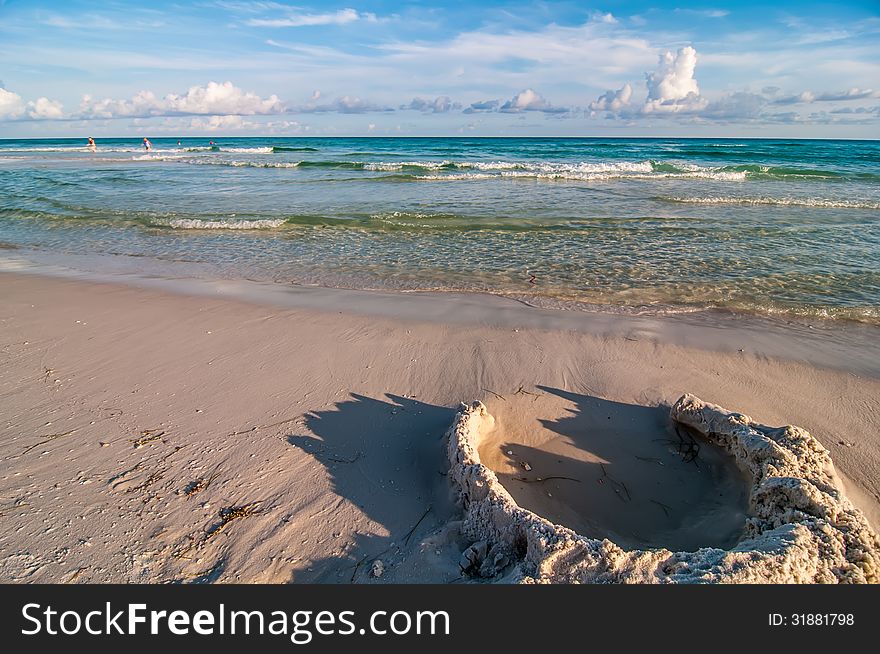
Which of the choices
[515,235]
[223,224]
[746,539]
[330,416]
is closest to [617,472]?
[746,539]

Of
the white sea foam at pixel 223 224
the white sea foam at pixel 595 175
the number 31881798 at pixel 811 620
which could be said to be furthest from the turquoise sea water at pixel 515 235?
the number 31881798 at pixel 811 620

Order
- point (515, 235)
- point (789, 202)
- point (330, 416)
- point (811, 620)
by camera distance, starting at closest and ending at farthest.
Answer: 1. point (811, 620)
2. point (330, 416)
3. point (515, 235)
4. point (789, 202)

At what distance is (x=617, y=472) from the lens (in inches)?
118

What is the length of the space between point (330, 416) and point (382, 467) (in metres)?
0.75

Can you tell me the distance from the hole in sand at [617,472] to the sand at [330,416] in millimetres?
18

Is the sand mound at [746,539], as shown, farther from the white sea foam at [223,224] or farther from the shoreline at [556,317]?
the white sea foam at [223,224]

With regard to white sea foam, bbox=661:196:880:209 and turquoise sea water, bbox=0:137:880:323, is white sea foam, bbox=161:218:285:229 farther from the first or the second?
white sea foam, bbox=661:196:880:209

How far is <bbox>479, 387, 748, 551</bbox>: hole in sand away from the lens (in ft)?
8.52

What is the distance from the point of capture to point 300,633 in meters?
1.91

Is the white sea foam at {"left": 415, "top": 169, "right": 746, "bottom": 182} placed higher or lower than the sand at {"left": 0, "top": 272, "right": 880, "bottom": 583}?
higher

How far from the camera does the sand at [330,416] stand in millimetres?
2420

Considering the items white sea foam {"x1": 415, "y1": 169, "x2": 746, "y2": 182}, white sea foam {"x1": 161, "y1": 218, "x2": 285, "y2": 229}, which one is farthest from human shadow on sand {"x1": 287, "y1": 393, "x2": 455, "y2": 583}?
white sea foam {"x1": 415, "y1": 169, "x2": 746, "y2": 182}

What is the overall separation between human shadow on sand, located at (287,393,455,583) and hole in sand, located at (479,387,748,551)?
436mm

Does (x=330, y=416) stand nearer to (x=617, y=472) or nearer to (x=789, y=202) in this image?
(x=617, y=472)
